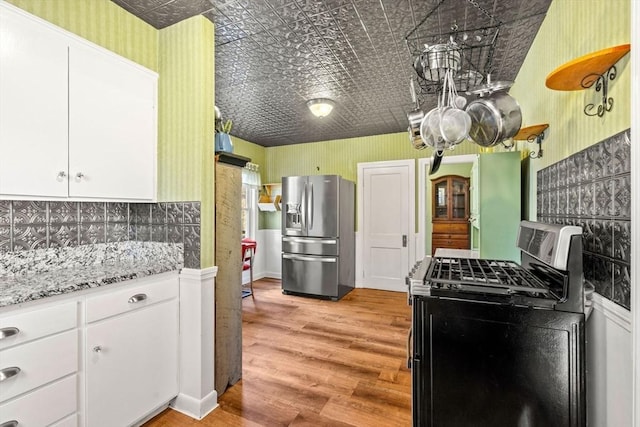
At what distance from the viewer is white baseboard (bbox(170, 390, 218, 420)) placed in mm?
1845

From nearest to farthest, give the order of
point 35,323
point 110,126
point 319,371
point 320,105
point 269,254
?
1. point 35,323
2. point 110,126
3. point 319,371
4. point 320,105
5. point 269,254

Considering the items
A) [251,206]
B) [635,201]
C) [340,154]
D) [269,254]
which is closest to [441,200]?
[340,154]

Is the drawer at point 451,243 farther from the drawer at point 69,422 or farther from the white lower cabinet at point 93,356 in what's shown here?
the drawer at point 69,422

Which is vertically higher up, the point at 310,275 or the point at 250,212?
the point at 250,212

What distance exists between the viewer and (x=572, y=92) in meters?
1.42

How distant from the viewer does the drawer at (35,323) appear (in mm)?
1157

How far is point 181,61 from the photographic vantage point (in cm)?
197

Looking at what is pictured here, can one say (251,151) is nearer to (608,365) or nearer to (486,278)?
(486,278)

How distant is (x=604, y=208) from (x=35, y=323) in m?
2.31

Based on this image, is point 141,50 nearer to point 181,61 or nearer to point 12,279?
point 181,61

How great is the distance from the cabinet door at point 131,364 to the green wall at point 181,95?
444mm

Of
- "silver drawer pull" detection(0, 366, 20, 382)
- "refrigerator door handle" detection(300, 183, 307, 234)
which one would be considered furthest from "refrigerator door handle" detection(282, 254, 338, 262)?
"silver drawer pull" detection(0, 366, 20, 382)

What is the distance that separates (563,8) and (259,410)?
2.89m

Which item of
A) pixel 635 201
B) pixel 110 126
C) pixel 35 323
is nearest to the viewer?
pixel 635 201
